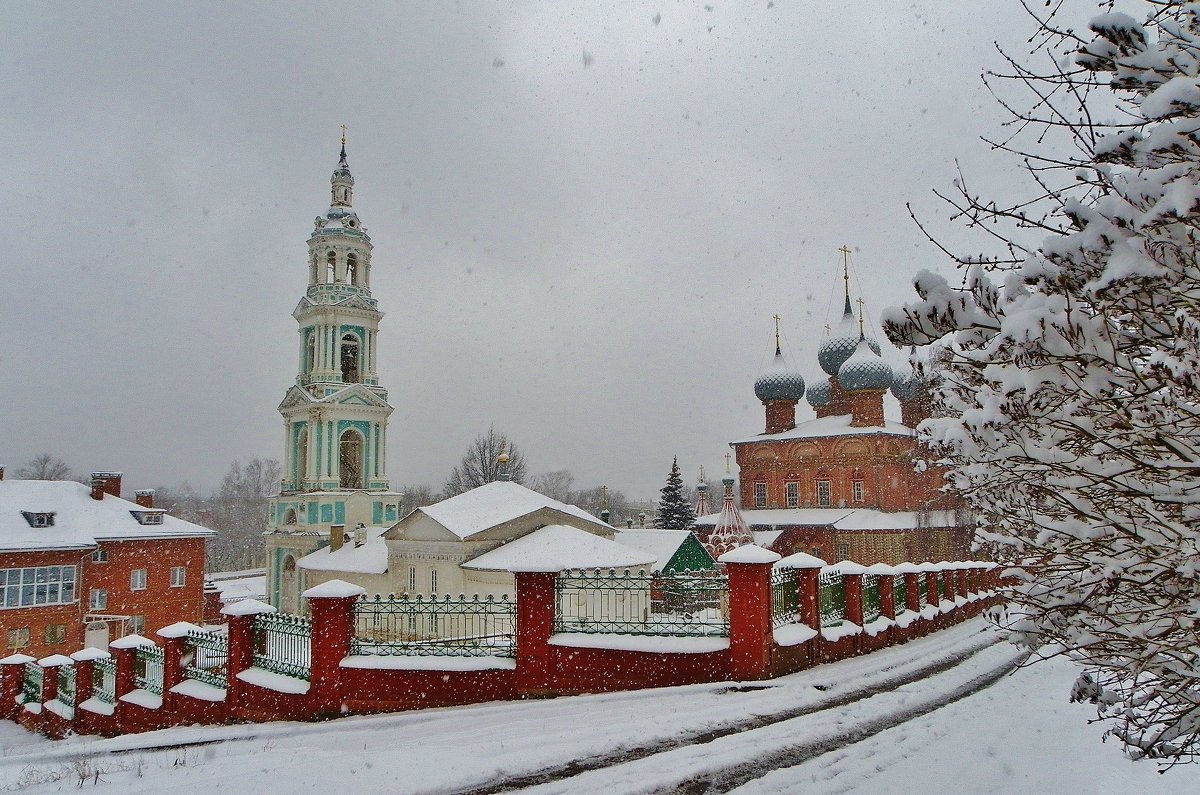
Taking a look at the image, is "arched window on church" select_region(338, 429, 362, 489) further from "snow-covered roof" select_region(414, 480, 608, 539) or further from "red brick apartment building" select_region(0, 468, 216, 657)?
"snow-covered roof" select_region(414, 480, 608, 539)

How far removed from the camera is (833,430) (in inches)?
1467

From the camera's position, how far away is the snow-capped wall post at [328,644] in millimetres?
9242

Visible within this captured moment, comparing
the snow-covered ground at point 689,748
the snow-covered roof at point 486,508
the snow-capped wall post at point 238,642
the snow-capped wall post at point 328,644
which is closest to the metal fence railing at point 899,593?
the snow-covered ground at point 689,748

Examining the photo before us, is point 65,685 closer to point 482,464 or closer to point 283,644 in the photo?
point 283,644

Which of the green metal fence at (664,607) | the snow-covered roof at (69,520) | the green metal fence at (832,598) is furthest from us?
the snow-covered roof at (69,520)

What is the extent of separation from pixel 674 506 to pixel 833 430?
1102 cm

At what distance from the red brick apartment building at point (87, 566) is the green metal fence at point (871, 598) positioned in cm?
2687

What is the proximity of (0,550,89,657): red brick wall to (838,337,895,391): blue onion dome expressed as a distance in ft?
105

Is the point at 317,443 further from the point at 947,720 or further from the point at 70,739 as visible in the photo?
the point at 947,720

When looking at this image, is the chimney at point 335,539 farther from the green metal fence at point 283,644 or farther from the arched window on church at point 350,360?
the green metal fence at point 283,644

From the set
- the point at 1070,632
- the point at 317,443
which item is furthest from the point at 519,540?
the point at 1070,632

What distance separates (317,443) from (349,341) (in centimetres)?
503

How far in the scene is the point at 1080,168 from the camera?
3.64 m

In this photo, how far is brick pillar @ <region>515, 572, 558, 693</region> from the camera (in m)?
9.27
